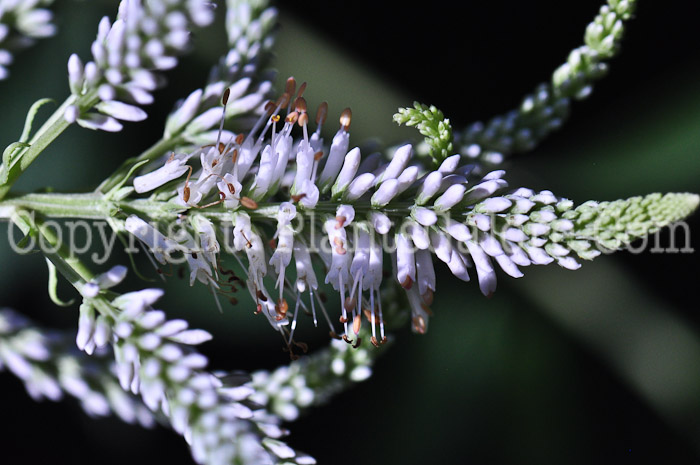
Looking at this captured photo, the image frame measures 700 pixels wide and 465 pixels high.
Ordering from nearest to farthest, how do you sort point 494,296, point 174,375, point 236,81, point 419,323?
point 174,375
point 419,323
point 236,81
point 494,296

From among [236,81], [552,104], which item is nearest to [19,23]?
[236,81]

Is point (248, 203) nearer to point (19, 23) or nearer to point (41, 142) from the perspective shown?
point (41, 142)

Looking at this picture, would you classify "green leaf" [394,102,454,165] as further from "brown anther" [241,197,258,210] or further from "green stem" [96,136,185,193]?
"green stem" [96,136,185,193]

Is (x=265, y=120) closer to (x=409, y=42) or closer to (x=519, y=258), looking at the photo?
(x=519, y=258)

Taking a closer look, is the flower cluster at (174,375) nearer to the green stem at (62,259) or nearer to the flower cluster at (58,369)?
the green stem at (62,259)

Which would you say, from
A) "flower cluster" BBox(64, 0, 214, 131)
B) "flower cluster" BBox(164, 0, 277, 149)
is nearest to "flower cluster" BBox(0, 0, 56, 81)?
"flower cluster" BBox(64, 0, 214, 131)

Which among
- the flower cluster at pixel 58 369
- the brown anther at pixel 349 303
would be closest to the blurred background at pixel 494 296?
the flower cluster at pixel 58 369
